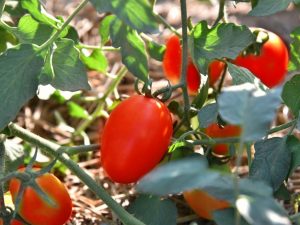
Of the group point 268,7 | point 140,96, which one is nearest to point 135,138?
point 140,96

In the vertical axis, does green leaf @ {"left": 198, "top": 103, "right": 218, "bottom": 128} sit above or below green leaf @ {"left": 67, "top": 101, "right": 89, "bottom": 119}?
above

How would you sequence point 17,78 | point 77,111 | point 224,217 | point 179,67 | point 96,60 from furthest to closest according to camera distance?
1. point 77,111
2. point 96,60
3. point 179,67
4. point 17,78
5. point 224,217

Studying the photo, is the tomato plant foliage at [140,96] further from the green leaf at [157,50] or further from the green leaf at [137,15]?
the green leaf at [157,50]

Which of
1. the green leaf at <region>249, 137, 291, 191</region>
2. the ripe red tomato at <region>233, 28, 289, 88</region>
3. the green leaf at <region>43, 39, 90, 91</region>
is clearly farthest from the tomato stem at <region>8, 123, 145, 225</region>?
the ripe red tomato at <region>233, 28, 289, 88</region>

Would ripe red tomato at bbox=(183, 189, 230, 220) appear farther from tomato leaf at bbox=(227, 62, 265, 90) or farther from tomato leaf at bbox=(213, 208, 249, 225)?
tomato leaf at bbox=(213, 208, 249, 225)

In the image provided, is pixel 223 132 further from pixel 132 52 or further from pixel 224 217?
pixel 224 217

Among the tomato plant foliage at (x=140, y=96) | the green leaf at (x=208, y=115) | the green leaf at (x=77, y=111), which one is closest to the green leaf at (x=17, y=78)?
the tomato plant foliage at (x=140, y=96)
